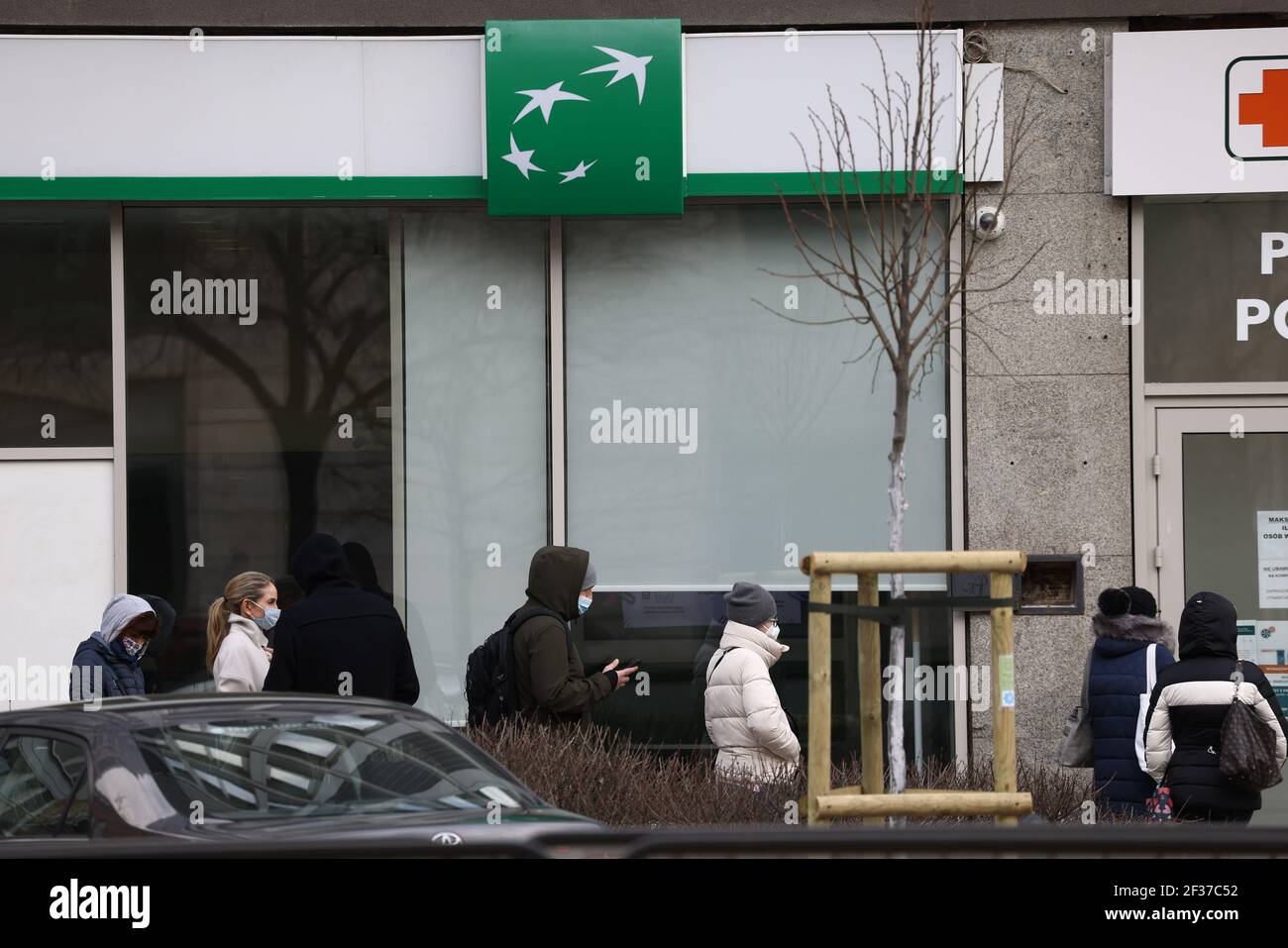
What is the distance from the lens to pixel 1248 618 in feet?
29.6

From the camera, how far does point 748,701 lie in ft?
21.2

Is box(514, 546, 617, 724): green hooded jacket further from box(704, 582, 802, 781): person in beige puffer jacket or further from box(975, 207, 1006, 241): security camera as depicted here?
box(975, 207, 1006, 241): security camera

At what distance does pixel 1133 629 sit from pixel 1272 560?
8.65 feet

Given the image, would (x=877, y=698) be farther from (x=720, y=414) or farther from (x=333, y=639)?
(x=720, y=414)

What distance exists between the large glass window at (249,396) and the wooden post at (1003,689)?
17.6ft

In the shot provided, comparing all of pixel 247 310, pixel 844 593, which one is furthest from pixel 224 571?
pixel 844 593

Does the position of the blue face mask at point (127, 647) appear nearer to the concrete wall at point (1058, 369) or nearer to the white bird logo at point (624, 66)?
the white bird logo at point (624, 66)

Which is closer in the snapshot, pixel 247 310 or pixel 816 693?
pixel 816 693

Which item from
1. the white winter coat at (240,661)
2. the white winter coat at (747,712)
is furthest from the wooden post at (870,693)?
the white winter coat at (240,661)

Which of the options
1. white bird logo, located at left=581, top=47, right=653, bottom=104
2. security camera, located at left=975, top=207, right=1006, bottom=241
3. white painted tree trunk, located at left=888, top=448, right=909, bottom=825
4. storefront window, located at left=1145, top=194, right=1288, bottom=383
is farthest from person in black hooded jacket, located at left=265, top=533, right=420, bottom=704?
storefront window, located at left=1145, top=194, right=1288, bottom=383

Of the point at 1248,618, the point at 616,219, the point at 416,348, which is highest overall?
the point at 616,219

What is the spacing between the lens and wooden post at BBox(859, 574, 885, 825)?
461 centimetres
